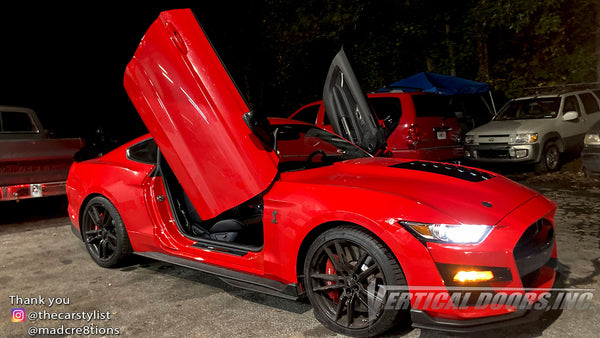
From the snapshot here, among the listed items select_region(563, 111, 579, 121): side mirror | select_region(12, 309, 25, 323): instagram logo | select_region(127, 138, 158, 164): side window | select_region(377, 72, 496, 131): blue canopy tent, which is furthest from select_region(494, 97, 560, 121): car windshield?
select_region(12, 309, 25, 323): instagram logo

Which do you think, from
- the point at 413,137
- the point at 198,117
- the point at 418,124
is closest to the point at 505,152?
the point at 418,124

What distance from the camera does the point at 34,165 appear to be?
677 centimetres

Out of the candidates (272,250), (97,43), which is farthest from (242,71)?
(272,250)

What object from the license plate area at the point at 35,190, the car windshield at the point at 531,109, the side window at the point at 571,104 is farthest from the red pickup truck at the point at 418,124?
the license plate area at the point at 35,190

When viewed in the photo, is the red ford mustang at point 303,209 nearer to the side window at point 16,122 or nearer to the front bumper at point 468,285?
the front bumper at point 468,285

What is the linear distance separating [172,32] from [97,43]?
1102 centimetres

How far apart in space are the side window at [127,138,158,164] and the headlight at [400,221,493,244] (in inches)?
105

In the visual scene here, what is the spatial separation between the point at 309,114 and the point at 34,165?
4865mm

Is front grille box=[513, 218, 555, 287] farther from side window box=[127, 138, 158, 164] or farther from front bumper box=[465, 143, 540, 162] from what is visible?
front bumper box=[465, 143, 540, 162]

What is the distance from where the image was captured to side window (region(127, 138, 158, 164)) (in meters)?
4.44

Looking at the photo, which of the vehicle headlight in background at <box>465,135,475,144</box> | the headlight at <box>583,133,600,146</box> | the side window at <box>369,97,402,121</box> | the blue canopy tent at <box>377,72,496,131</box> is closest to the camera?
Result: the headlight at <box>583,133,600,146</box>

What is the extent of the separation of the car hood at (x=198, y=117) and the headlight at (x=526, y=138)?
801cm

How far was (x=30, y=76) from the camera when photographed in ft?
44.6

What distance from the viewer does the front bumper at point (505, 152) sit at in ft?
31.9
